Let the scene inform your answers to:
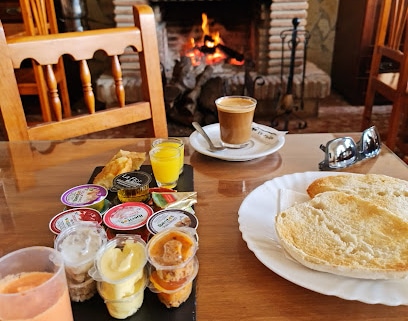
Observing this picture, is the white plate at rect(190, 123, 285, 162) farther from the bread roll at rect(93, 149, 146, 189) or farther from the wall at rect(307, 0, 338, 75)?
the wall at rect(307, 0, 338, 75)

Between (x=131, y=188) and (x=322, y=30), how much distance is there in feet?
11.2

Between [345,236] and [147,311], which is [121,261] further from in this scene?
[345,236]

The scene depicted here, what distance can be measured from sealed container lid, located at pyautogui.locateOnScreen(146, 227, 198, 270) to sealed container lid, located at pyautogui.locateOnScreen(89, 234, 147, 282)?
0.6 inches

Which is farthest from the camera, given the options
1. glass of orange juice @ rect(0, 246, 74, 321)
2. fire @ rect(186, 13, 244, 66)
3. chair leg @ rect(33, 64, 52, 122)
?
fire @ rect(186, 13, 244, 66)

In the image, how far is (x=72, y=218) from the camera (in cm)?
70

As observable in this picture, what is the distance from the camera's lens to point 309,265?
1.94ft

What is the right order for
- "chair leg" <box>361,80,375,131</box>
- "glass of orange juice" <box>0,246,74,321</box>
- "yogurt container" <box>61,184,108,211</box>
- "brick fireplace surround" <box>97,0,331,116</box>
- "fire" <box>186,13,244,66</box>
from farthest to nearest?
"fire" <box>186,13,244,66</box>, "brick fireplace surround" <box>97,0,331,116</box>, "chair leg" <box>361,80,375,131</box>, "yogurt container" <box>61,184,108,211</box>, "glass of orange juice" <box>0,246,74,321</box>

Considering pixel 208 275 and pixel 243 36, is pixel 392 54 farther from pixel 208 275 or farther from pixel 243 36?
pixel 208 275

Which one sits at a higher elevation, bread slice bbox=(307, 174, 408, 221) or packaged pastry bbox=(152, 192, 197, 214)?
bread slice bbox=(307, 174, 408, 221)

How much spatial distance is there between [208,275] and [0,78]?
82 cm

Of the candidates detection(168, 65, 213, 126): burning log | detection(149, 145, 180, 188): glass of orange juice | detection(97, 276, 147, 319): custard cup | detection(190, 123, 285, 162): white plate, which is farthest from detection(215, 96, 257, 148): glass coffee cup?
detection(168, 65, 213, 126): burning log

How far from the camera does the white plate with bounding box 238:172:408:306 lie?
1.81 feet

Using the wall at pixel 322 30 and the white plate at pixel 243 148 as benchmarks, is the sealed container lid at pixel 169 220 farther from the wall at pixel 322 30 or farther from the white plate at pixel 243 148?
the wall at pixel 322 30

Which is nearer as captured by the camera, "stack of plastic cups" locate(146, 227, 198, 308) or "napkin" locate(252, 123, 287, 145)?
"stack of plastic cups" locate(146, 227, 198, 308)
